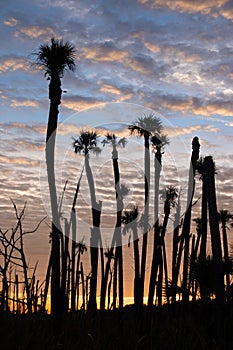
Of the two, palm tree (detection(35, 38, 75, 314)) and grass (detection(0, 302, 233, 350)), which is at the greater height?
palm tree (detection(35, 38, 75, 314))

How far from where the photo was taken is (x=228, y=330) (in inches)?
488

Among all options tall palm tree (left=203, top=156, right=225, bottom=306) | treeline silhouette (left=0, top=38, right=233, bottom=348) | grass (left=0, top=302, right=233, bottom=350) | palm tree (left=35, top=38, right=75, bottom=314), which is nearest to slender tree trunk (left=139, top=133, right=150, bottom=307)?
treeline silhouette (left=0, top=38, right=233, bottom=348)

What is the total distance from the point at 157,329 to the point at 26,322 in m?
2.07

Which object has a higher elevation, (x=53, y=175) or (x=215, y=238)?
(x=53, y=175)

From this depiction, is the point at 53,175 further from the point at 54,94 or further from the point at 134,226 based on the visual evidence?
the point at 134,226

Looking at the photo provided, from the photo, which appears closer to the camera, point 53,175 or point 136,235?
point 53,175

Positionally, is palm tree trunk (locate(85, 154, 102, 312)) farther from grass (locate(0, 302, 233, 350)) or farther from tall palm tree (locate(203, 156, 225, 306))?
grass (locate(0, 302, 233, 350))

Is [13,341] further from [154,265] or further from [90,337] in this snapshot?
[154,265]

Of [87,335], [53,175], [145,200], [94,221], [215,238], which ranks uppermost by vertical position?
[145,200]

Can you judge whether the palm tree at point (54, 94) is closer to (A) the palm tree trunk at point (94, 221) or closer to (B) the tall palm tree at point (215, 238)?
(B) the tall palm tree at point (215, 238)

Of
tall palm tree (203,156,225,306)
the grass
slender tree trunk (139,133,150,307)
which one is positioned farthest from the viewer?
slender tree trunk (139,133,150,307)

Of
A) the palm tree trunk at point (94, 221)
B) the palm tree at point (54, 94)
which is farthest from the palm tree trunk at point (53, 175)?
the palm tree trunk at point (94, 221)

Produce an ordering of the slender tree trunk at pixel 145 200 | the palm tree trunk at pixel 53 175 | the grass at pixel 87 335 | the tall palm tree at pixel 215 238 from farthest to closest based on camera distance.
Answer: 1. the slender tree trunk at pixel 145 200
2. the palm tree trunk at pixel 53 175
3. the tall palm tree at pixel 215 238
4. the grass at pixel 87 335

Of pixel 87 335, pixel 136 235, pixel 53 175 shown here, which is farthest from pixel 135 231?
pixel 87 335
